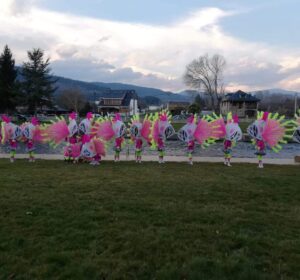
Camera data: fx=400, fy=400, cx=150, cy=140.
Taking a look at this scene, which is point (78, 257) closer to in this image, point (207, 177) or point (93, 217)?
point (93, 217)

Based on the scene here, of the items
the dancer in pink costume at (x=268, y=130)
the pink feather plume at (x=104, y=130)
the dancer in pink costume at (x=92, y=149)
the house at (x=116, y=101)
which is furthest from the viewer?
the house at (x=116, y=101)

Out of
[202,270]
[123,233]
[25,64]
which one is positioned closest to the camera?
[202,270]

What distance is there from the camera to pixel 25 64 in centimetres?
5878

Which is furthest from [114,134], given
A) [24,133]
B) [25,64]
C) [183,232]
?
[25,64]

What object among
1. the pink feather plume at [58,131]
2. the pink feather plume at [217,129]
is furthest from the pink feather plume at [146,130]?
the pink feather plume at [58,131]

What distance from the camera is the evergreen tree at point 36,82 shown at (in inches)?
2274

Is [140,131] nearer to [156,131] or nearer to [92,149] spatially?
[156,131]

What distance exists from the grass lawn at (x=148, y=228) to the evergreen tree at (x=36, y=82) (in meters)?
49.6

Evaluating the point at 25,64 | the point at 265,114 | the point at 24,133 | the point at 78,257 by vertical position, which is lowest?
the point at 78,257

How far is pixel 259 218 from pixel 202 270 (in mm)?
2412

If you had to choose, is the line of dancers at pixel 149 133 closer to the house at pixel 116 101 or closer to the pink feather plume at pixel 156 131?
the pink feather plume at pixel 156 131

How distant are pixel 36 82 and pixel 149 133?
153 ft

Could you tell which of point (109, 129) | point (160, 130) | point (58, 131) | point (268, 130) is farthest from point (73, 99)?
point (268, 130)

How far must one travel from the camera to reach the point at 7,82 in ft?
197
